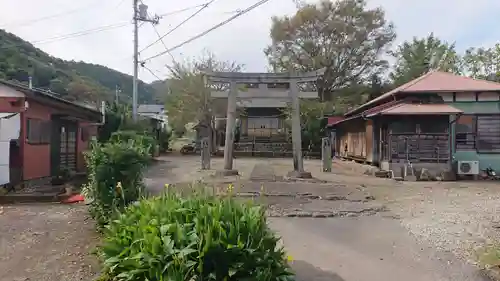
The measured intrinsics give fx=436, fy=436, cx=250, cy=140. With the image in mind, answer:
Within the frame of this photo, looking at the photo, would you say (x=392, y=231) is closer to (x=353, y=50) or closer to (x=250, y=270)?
(x=250, y=270)

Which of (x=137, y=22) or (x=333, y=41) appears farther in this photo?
(x=333, y=41)

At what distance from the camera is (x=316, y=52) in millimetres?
33969

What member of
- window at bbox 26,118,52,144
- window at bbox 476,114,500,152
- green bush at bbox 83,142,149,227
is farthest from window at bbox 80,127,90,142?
window at bbox 476,114,500,152

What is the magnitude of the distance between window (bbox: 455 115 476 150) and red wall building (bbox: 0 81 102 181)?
46.7 ft

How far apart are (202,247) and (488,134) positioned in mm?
16735

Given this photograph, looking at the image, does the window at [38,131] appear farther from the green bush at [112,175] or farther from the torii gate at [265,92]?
the green bush at [112,175]

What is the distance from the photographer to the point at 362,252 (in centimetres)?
561

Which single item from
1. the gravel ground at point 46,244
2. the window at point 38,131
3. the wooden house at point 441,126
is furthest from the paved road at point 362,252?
the wooden house at point 441,126

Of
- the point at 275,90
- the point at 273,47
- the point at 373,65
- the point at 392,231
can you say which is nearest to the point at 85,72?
the point at 273,47

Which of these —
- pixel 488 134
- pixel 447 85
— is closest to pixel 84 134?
pixel 447 85

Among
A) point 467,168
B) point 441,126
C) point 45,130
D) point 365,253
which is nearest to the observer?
point 365,253

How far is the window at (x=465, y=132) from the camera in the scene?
55.7 feet

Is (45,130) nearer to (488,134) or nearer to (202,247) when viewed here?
(202,247)

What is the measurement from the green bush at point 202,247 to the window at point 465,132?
51.1ft
